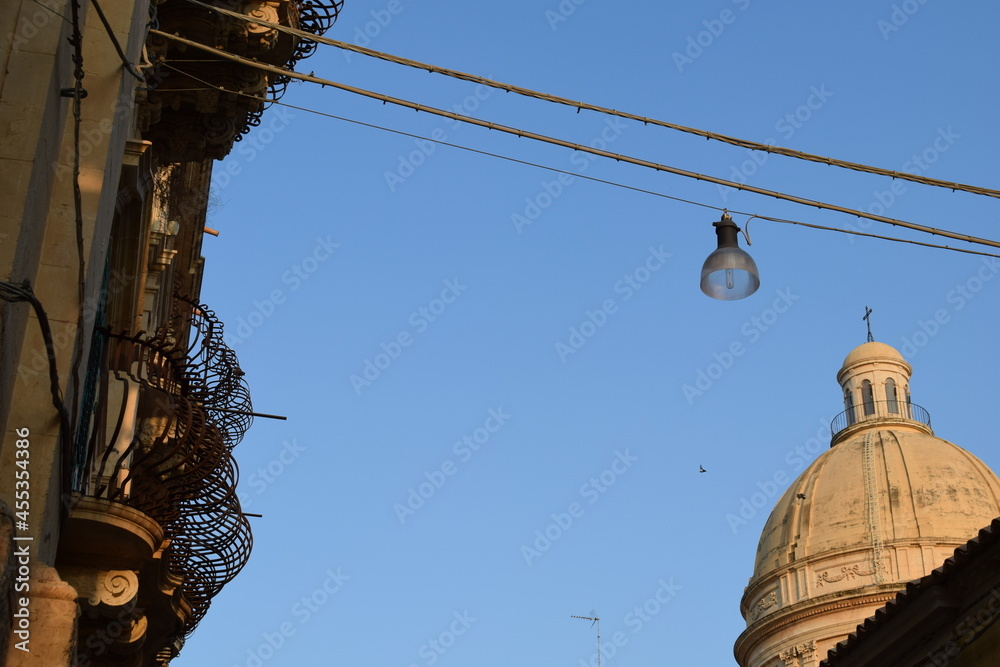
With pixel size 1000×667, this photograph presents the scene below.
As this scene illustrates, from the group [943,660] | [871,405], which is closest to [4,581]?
[943,660]

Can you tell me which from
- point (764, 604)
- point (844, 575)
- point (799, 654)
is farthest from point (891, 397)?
point (799, 654)

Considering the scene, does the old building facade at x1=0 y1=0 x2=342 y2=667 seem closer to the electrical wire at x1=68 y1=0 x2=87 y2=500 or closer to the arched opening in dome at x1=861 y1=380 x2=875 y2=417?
the electrical wire at x1=68 y1=0 x2=87 y2=500

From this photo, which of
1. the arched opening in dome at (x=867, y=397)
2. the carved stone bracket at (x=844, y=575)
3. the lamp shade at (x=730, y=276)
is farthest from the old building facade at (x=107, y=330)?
the arched opening in dome at (x=867, y=397)

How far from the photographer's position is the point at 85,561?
10242mm

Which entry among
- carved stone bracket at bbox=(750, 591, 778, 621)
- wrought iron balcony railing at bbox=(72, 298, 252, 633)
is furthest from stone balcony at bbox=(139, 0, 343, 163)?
carved stone bracket at bbox=(750, 591, 778, 621)

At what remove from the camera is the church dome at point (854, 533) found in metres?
42.5

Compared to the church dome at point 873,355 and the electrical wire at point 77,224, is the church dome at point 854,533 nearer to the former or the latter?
the church dome at point 873,355

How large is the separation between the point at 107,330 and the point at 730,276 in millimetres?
4595

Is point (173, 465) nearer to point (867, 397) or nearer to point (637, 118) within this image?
point (637, 118)

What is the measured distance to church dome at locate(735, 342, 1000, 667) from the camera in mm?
42531

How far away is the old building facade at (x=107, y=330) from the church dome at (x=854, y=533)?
2978cm

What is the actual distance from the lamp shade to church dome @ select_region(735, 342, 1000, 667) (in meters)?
32.0

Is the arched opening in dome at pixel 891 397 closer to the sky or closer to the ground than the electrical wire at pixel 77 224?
closer to the sky

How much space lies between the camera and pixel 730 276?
36.3ft
